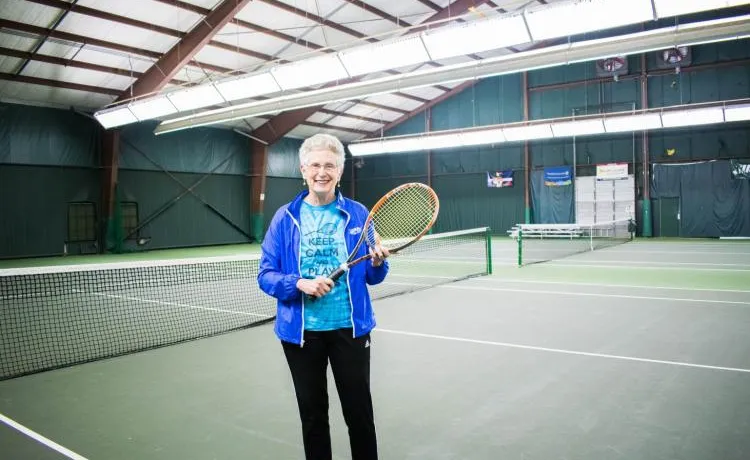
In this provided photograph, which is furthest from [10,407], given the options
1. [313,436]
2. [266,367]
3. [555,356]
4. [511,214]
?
[511,214]

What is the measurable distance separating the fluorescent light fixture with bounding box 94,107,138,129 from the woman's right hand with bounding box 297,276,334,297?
16529mm

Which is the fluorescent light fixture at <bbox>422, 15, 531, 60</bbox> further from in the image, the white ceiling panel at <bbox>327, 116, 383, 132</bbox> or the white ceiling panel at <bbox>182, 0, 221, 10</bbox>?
the white ceiling panel at <bbox>327, 116, 383, 132</bbox>

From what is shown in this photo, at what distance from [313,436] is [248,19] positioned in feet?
51.2

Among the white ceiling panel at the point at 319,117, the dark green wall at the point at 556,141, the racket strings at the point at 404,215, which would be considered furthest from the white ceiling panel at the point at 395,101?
the racket strings at the point at 404,215

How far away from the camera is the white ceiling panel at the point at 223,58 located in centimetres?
1708

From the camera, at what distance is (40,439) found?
3.56 m

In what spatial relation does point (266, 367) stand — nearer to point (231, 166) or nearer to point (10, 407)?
point (10, 407)

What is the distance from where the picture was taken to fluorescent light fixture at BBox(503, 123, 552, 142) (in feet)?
70.8

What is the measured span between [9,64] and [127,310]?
11422mm

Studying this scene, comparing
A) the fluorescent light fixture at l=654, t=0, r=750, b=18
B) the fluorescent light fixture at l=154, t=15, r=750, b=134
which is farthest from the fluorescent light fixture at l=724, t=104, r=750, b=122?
the fluorescent light fixture at l=654, t=0, r=750, b=18

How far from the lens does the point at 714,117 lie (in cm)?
1927

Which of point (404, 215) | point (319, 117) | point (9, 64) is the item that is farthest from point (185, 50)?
point (404, 215)

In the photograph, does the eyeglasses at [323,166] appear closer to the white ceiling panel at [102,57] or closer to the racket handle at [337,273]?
the racket handle at [337,273]

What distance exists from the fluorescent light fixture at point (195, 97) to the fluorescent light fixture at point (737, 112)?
56.2 ft
